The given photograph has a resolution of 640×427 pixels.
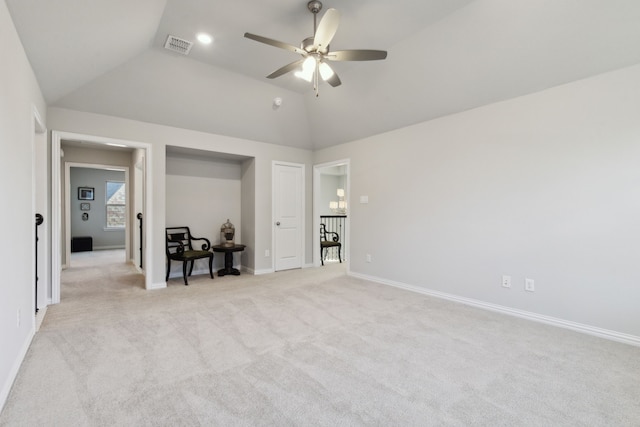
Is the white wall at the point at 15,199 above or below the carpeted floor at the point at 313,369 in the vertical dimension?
above

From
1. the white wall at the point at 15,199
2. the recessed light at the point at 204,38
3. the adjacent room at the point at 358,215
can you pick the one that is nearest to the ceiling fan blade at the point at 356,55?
the adjacent room at the point at 358,215

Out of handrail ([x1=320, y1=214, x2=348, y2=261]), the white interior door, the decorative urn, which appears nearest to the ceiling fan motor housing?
the white interior door

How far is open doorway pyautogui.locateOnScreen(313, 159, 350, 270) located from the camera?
236 inches

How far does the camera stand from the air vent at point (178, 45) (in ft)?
10.6

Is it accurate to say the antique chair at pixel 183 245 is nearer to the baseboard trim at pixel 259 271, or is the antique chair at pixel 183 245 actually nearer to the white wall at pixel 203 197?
the white wall at pixel 203 197

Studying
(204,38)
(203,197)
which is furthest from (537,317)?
(203,197)


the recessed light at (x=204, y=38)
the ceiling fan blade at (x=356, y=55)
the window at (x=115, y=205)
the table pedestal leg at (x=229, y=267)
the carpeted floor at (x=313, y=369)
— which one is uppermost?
the recessed light at (x=204, y=38)

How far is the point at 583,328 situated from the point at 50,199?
599 centimetres

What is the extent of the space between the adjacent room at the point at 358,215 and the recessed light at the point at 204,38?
0.08 ft

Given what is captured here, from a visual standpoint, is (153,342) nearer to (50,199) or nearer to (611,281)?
(50,199)

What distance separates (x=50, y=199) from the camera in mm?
3615

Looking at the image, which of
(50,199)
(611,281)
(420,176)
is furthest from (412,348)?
(50,199)

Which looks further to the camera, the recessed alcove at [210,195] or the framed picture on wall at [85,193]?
the framed picture on wall at [85,193]

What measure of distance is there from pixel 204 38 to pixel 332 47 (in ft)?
4.65
